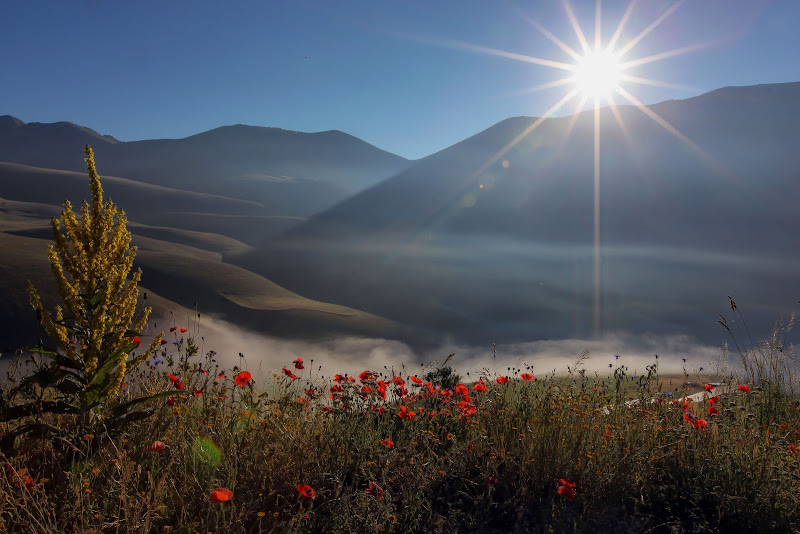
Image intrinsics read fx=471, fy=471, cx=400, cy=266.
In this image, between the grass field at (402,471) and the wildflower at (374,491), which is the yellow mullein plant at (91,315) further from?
the wildflower at (374,491)

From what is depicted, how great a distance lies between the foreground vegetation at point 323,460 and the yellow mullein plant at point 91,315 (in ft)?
0.04

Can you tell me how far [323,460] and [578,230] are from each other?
12892 centimetres

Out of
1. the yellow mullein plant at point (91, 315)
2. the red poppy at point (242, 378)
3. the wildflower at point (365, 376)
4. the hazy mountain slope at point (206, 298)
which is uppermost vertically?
the yellow mullein plant at point (91, 315)

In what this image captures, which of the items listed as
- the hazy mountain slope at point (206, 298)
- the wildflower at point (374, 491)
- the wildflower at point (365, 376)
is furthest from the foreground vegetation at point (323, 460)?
the hazy mountain slope at point (206, 298)

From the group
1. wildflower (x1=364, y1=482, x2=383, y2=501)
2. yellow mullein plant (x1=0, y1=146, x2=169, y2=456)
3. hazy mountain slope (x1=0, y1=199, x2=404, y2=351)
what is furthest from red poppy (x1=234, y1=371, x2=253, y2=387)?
hazy mountain slope (x1=0, y1=199, x2=404, y2=351)

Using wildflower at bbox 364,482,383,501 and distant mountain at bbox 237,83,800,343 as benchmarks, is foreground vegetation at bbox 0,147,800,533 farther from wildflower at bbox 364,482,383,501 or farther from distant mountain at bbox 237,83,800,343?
distant mountain at bbox 237,83,800,343

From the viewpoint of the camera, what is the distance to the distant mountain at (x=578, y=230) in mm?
66375

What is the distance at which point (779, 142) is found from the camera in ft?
471

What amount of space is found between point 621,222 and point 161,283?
361 feet

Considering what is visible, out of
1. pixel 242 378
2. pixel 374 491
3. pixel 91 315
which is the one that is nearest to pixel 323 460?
pixel 374 491

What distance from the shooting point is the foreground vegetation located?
3090 millimetres

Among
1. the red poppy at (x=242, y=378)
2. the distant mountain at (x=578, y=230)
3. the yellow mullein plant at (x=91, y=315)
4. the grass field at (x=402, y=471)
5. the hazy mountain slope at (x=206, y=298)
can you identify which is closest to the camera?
the grass field at (x=402, y=471)

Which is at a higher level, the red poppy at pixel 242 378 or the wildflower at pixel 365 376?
the red poppy at pixel 242 378

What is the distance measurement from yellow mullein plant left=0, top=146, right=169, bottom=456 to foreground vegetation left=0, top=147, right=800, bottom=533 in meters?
0.01
